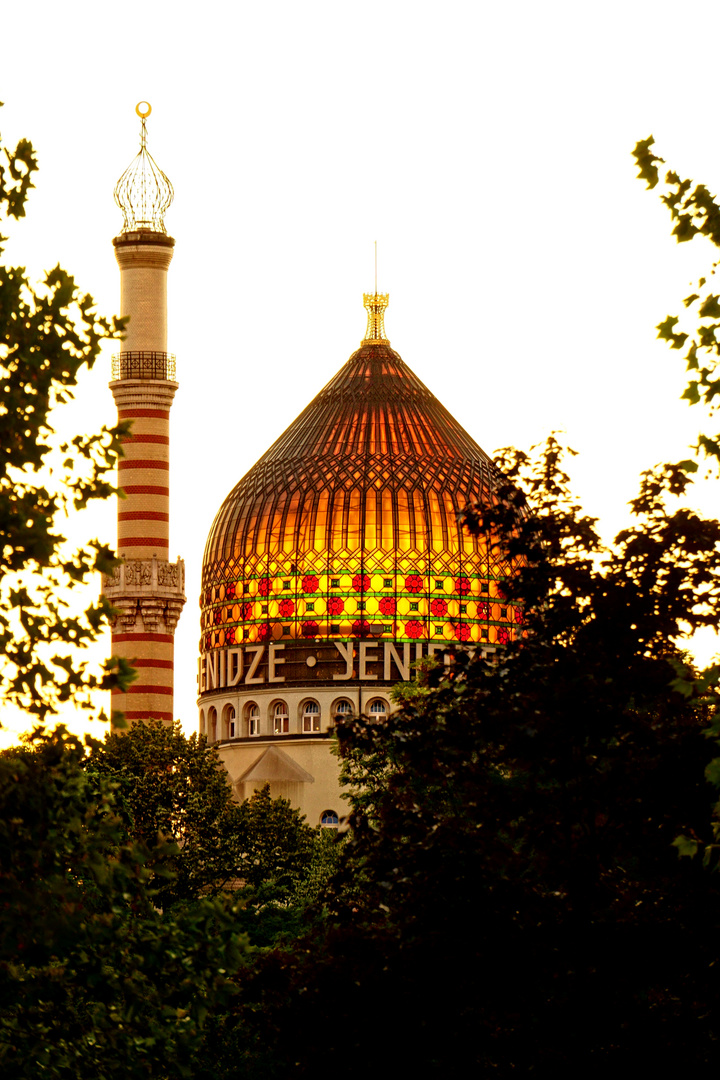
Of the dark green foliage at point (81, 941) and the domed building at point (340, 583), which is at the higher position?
the domed building at point (340, 583)

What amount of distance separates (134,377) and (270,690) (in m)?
22.9

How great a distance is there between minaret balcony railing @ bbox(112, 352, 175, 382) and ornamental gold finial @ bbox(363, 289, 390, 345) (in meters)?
29.5

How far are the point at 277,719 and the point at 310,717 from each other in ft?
5.07

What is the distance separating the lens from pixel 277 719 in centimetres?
10550

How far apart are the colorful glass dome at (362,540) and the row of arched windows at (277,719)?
2935mm

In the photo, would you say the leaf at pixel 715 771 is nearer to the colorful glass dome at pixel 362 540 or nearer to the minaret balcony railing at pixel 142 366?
the minaret balcony railing at pixel 142 366

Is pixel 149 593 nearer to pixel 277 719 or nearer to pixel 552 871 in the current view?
pixel 277 719

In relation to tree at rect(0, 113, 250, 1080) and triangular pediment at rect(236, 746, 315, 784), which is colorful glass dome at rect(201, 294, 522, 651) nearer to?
triangular pediment at rect(236, 746, 315, 784)

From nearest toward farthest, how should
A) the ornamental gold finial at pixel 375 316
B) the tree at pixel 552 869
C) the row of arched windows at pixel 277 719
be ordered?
the tree at pixel 552 869 < the row of arched windows at pixel 277 719 < the ornamental gold finial at pixel 375 316

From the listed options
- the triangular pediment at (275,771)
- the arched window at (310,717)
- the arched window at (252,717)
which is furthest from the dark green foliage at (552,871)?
the arched window at (252,717)

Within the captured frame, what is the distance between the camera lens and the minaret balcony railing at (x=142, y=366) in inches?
3413

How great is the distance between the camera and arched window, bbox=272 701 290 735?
345 feet

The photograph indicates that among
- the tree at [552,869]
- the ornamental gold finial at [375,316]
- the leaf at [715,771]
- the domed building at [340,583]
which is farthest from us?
the ornamental gold finial at [375,316]

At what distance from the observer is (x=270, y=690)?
10581cm
